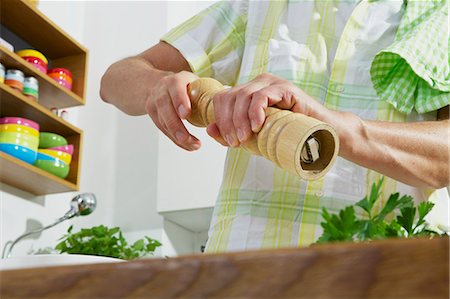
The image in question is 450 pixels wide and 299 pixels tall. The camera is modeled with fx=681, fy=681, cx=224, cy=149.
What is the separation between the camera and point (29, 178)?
69.9 inches

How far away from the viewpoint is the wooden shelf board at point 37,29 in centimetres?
184

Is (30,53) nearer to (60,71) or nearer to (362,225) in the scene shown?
(60,71)

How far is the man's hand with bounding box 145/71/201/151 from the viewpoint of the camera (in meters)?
0.66

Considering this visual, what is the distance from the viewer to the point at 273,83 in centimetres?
61

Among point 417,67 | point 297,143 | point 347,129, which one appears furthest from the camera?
point 417,67

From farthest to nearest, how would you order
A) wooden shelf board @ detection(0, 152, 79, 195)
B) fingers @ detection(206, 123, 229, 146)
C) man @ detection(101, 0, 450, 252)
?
wooden shelf board @ detection(0, 152, 79, 195) → man @ detection(101, 0, 450, 252) → fingers @ detection(206, 123, 229, 146)

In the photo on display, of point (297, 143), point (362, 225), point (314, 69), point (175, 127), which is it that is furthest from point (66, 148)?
point (362, 225)

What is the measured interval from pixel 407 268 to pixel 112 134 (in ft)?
6.95

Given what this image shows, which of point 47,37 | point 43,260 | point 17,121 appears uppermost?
point 47,37

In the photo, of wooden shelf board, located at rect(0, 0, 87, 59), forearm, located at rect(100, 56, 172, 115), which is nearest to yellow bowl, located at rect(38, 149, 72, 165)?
wooden shelf board, located at rect(0, 0, 87, 59)

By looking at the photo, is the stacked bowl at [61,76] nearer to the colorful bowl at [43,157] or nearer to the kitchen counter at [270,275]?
the colorful bowl at [43,157]

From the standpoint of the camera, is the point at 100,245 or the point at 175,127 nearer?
the point at 175,127

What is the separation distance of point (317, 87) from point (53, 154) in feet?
3.57

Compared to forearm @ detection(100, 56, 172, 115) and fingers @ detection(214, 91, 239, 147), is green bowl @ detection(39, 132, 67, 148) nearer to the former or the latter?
forearm @ detection(100, 56, 172, 115)
